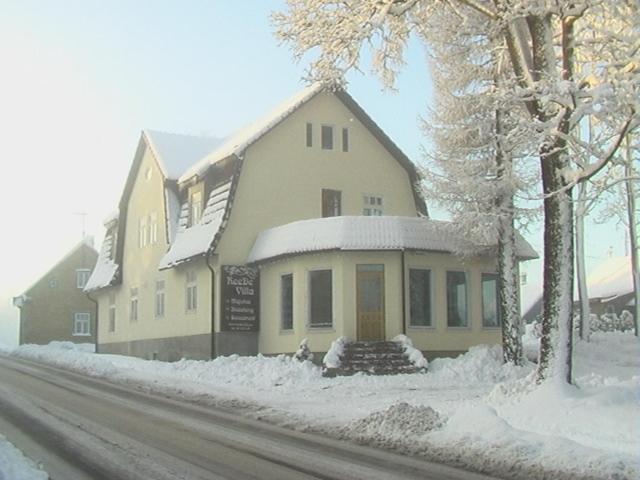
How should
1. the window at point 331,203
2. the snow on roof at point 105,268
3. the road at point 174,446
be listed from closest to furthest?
the road at point 174,446
the window at point 331,203
the snow on roof at point 105,268

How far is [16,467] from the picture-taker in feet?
27.5

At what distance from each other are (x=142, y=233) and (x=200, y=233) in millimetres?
8205

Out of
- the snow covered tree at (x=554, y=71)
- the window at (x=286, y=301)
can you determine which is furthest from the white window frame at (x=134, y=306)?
the snow covered tree at (x=554, y=71)

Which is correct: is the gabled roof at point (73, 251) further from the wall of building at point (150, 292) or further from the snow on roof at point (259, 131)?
the snow on roof at point (259, 131)

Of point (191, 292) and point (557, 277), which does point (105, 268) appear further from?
point (557, 277)


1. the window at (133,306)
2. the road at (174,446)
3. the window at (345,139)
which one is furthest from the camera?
the window at (133,306)

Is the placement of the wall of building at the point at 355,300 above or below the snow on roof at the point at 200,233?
below

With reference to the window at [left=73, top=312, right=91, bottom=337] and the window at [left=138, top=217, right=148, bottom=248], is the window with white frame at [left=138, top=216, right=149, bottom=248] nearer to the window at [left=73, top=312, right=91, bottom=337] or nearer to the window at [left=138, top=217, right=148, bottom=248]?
the window at [left=138, top=217, right=148, bottom=248]

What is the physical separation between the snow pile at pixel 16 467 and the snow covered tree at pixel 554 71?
8.88 metres

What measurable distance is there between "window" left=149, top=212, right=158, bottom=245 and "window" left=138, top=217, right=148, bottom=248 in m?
0.69

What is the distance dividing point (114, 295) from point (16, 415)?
83.4 ft

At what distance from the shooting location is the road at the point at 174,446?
8.73 m

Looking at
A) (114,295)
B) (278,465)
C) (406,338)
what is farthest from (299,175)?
(278,465)

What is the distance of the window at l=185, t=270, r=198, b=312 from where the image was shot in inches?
1111
